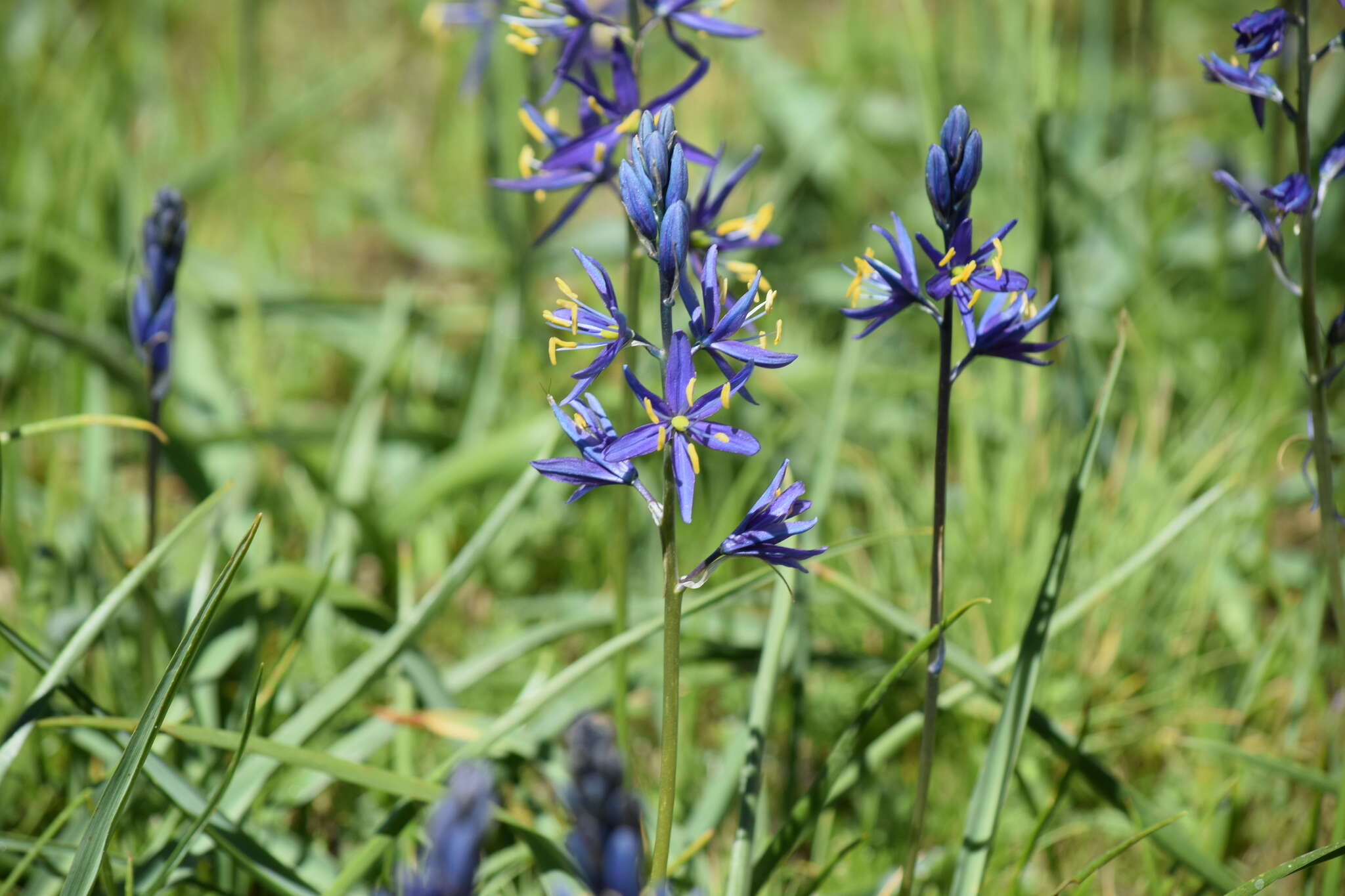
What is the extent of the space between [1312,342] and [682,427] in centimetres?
121

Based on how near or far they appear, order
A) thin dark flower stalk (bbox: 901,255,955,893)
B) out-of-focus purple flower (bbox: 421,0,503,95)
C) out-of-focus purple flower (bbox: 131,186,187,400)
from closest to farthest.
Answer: thin dark flower stalk (bbox: 901,255,955,893)
out-of-focus purple flower (bbox: 131,186,187,400)
out-of-focus purple flower (bbox: 421,0,503,95)

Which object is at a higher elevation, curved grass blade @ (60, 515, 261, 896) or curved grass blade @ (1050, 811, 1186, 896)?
curved grass blade @ (60, 515, 261, 896)

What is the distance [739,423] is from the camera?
3932 mm

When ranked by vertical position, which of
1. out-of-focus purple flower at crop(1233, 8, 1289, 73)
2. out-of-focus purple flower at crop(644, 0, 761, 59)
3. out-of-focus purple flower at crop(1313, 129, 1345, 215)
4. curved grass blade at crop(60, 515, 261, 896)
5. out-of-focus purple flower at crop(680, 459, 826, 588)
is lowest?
curved grass blade at crop(60, 515, 261, 896)

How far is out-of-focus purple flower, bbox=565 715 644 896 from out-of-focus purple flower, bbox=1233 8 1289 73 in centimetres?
162

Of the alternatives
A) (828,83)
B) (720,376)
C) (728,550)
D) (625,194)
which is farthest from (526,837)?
(828,83)

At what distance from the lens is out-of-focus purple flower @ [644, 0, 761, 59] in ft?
6.77

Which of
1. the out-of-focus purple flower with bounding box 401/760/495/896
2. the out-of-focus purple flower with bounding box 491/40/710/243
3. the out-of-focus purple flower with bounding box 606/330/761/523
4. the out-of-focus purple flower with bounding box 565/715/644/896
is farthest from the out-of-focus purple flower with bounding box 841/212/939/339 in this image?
the out-of-focus purple flower with bounding box 401/760/495/896

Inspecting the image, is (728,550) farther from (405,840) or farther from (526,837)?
(405,840)

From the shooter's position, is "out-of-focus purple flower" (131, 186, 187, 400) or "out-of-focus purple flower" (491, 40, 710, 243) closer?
"out-of-focus purple flower" (491, 40, 710, 243)

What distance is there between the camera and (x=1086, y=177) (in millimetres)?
5027

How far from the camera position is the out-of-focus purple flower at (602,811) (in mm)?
1120

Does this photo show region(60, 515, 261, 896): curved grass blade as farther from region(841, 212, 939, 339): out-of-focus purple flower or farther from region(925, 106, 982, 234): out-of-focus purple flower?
region(925, 106, 982, 234): out-of-focus purple flower

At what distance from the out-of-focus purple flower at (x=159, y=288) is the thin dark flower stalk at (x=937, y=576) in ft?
5.21
